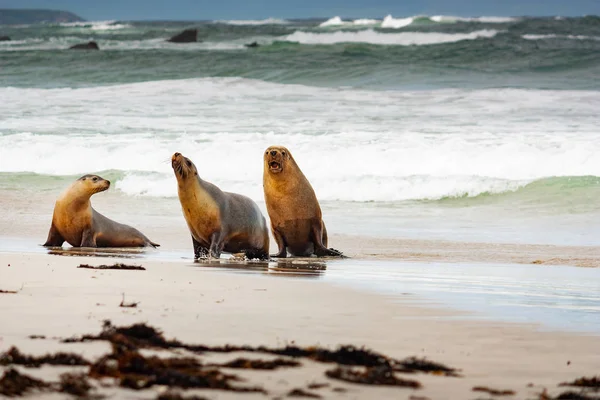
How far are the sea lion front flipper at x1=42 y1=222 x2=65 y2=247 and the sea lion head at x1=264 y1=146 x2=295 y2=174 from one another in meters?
2.11

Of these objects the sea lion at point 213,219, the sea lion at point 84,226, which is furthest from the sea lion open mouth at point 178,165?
the sea lion at point 84,226

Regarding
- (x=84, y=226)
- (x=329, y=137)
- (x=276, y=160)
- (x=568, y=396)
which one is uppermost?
(x=329, y=137)

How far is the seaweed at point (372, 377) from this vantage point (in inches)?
160

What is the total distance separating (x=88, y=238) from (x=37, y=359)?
7025 mm

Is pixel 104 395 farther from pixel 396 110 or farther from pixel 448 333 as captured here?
pixel 396 110

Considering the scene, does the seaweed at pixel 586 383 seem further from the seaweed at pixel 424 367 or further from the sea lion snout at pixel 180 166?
the sea lion snout at pixel 180 166

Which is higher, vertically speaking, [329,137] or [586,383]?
[329,137]

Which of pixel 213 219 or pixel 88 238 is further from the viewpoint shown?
pixel 88 238

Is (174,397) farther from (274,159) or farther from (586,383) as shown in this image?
(274,159)

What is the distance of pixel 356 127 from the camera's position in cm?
2322

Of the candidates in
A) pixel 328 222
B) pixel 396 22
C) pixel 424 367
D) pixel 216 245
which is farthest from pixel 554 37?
pixel 424 367

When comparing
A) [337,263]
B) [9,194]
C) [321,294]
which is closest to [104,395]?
[321,294]

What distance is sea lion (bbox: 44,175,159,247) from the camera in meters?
11.1

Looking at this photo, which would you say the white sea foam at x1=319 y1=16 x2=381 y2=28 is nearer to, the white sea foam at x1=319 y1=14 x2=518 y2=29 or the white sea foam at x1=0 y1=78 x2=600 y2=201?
the white sea foam at x1=319 y1=14 x2=518 y2=29
